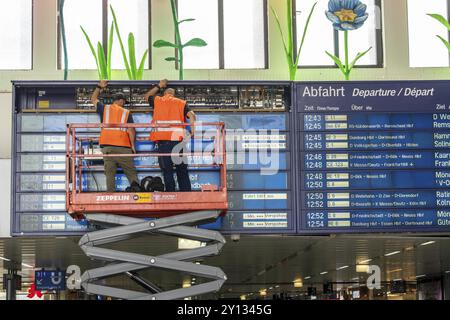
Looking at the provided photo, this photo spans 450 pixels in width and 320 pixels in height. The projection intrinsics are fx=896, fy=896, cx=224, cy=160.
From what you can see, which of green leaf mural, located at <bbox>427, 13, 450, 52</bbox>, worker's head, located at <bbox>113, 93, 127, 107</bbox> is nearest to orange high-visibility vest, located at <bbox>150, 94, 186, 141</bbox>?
worker's head, located at <bbox>113, 93, 127, 107</bbox>

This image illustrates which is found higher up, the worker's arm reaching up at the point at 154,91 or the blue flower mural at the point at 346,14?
the blue flower mural at the point at 346,14

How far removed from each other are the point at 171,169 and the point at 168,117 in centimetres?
118

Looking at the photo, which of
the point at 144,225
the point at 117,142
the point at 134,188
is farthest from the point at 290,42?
the point at 144,225

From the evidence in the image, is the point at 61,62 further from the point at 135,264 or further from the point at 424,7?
the point at 424,7

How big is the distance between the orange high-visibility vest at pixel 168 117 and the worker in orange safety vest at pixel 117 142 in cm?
→ 57

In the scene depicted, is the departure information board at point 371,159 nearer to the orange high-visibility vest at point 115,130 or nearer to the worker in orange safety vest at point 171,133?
the worker in orange safety vest at point 171,133

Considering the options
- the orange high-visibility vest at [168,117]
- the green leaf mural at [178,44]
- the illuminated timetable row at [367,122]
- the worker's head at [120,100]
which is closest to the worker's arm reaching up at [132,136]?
the orange high-visibility vest at [168,117]

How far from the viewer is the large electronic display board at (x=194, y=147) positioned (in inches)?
774

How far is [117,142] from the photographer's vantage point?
19.2 m

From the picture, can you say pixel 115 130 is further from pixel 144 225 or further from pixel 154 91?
pixel 144 225

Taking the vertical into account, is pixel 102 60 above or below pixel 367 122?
above

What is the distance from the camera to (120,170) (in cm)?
1956

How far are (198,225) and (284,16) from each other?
794 centimetres

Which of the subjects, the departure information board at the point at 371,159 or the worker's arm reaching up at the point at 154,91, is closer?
the worker's arm reaching up at the point at 154,91
